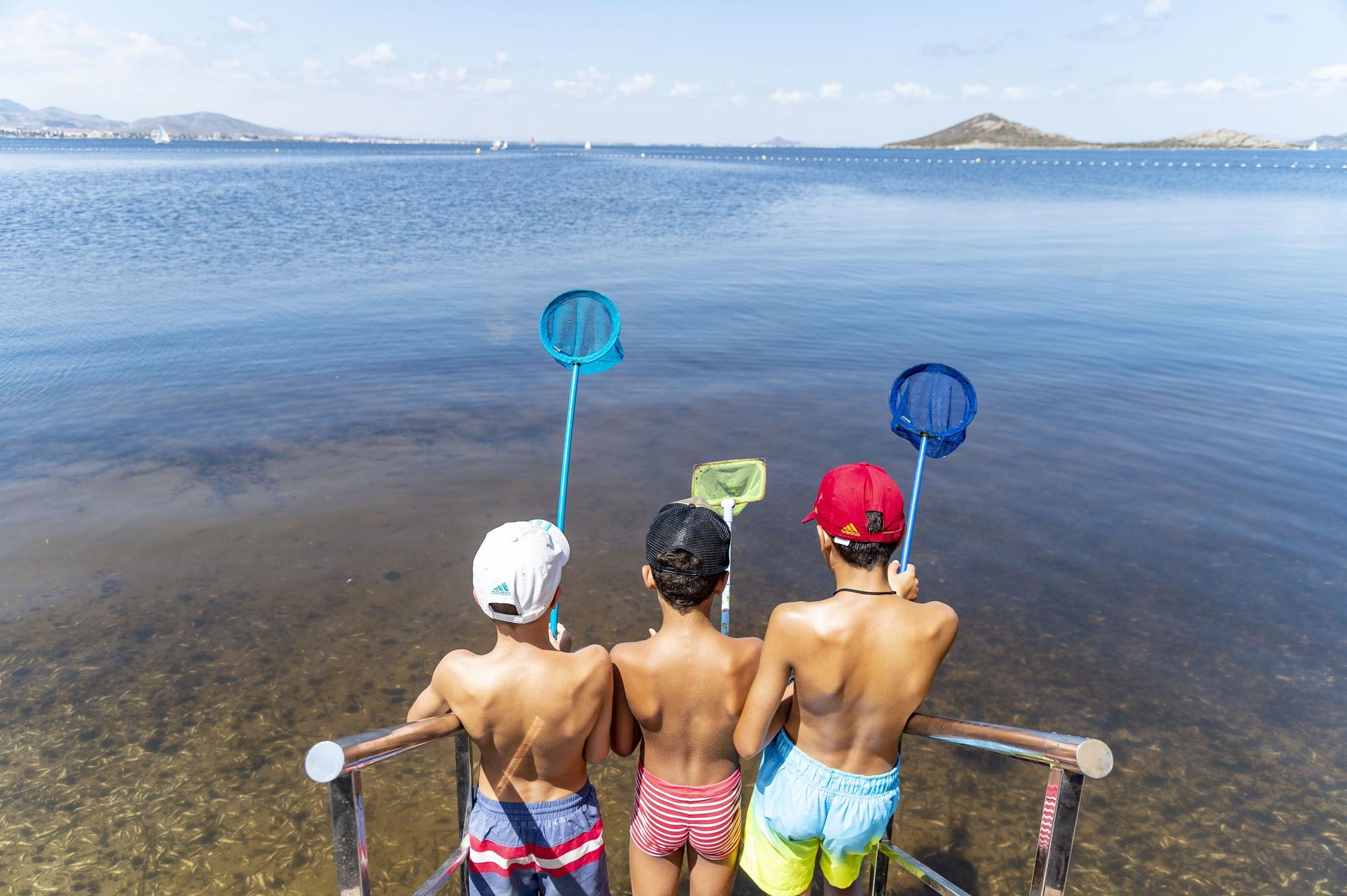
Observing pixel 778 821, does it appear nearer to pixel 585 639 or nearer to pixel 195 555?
pixel 585 639

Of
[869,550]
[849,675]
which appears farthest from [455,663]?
[869,550]

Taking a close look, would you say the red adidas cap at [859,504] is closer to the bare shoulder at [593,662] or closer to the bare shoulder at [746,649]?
the bare shoulder at [746,649]

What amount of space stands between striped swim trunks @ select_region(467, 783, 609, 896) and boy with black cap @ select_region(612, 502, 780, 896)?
0.79ft

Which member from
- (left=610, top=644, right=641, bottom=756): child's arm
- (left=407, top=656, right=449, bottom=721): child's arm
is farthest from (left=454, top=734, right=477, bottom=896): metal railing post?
(left=610, top=644, right=641, bottom=756): child's arm

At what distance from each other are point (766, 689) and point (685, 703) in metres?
0.29

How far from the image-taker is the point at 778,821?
2979mm

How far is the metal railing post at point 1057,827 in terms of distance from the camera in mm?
2252

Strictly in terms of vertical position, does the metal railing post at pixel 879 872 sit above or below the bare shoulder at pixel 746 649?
below

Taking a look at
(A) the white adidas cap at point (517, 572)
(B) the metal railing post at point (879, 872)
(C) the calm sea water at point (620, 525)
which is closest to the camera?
(A) the white adidas cap at point (517, 572)

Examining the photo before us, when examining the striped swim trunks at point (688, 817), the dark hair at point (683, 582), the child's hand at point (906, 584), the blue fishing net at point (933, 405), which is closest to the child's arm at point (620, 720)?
the striped swim trunks at point (688, 817)

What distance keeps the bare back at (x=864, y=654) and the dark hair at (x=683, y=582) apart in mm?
249

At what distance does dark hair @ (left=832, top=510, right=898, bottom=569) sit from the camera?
106 inches

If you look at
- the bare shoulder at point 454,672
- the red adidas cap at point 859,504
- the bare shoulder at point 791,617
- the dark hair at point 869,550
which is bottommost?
the bare shoulder at point 454,672

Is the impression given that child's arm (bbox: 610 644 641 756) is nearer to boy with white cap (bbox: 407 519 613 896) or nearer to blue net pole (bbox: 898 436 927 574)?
boy with white cap (bbox: 407 519 613 896)
